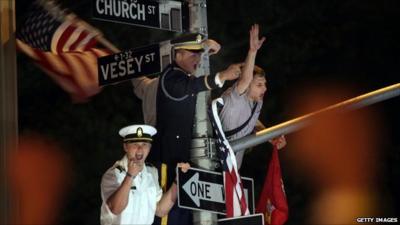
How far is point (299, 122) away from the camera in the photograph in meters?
13.5

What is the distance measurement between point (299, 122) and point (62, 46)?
342cm

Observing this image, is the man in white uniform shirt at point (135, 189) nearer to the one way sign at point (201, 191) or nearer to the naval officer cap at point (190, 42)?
the one way sign at point (201, 191)

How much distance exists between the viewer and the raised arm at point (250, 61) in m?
13.7

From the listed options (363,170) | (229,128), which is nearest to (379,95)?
(229,128)

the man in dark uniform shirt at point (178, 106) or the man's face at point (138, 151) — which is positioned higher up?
the man in dark uniform shirt at point (178, 106)

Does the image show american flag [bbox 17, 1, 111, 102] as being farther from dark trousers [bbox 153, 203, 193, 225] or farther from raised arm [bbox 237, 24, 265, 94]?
dark trousers [bbox 153, 203, 193, 225]

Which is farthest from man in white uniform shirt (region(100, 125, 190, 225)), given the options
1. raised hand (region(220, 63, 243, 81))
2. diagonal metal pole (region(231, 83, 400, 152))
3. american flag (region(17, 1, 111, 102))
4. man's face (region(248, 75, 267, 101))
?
man's face (region(248, 75, 267, 101))

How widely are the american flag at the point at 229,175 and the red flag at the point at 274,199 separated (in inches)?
35.1

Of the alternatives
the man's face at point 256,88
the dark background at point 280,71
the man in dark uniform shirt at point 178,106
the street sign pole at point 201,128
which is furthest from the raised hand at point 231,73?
the dark background at point 280,71

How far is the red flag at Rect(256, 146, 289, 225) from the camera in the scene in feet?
47.9

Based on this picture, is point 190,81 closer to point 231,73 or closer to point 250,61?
point 231,73

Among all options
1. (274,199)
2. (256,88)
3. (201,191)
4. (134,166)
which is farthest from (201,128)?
(274,199)

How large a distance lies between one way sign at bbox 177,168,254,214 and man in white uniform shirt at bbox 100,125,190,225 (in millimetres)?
141

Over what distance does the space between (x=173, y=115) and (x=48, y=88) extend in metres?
5.87
